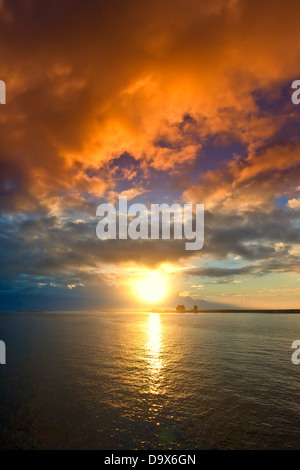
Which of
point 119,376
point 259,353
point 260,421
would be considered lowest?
point 259,353

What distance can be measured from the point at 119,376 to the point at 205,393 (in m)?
11.1

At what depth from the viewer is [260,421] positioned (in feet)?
56.3

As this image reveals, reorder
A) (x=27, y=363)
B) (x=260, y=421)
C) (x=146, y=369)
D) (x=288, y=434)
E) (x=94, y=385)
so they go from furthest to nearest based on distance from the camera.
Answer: (x=27, y=363) → (x=146, y=369) → (x=94, y=385) → (x=260, y=421) → (x=288, y=434)

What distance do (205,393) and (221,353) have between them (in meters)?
22.1

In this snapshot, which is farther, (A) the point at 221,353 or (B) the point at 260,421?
(A) the point at 221,353

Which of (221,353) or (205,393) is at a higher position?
(205,393)

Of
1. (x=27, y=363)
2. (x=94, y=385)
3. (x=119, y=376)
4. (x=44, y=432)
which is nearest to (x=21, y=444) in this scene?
(x=44, y=432)

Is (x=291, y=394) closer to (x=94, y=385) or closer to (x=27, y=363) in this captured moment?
(x=94, y=385)

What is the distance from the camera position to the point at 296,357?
39719 mm

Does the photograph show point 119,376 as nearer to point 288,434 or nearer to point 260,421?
point 260,421

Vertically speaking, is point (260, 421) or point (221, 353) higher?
point (260, 421)
